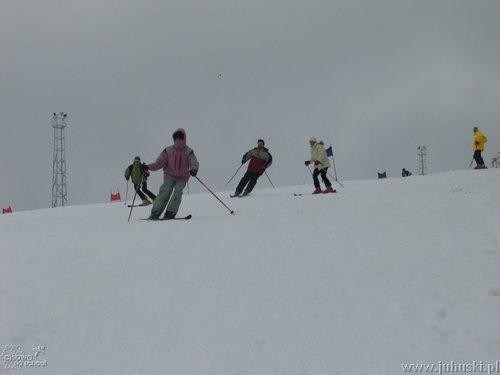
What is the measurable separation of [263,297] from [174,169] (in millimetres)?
6174

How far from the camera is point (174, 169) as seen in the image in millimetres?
10820

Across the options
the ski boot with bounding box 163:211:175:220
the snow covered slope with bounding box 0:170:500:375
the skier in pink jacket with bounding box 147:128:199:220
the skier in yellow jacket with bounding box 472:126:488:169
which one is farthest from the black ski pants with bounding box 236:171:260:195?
the skier in yellow jacket with bounding box 472:126:488:169

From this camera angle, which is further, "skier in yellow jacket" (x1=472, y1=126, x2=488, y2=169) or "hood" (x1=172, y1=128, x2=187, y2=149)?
"skier in yellow jacket" (x1=472, y1=126, x2=488, y2=169)

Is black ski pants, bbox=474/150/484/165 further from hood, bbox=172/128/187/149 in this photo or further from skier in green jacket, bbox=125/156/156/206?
hood, bbox=172/128/187/149

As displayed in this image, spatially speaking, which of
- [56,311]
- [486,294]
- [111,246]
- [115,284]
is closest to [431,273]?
[486,294]

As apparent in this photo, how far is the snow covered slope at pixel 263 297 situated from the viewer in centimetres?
399

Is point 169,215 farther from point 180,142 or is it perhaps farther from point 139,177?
point 139,177

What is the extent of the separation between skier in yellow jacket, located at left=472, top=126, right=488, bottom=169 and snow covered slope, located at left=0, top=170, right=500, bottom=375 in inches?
451

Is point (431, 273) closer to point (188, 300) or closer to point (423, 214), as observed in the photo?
point (188, 300)

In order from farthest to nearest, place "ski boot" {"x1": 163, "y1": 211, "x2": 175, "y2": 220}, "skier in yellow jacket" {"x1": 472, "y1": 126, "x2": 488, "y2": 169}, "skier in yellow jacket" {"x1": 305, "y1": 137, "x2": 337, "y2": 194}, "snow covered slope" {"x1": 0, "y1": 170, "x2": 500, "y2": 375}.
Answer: "skier in yellow jacket" {"x1": 472, "y1": 126, "x2": 488, "y2": 169} < "skier in yellow jacket" {"x1": 305, "y1": 137, "x2": 337, "y2": 194} < "ski boot" {"x1": 163, "y1": 211, "x2": 175, "y2": 220} < "snow covered slope" {"x1": 0, "y1": 170, "x2": 500, "y2": 375}

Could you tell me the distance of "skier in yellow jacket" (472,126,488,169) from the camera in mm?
18641

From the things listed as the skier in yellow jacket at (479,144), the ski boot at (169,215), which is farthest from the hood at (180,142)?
the skier in yellow jacket at (479,144)

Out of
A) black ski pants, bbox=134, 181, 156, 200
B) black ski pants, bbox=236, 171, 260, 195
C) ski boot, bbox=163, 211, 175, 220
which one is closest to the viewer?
ski boot, bbox=163, 211, 175, 220

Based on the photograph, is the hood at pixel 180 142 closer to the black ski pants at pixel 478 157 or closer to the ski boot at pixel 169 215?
the ski boot at pixel 169 215
